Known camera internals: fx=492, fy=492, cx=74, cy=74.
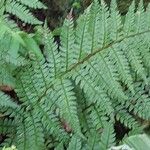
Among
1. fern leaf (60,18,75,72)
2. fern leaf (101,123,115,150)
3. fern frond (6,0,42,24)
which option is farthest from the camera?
fern frond (6,0,42,24)

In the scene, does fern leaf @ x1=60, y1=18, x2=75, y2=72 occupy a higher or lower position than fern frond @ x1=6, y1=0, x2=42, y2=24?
lower

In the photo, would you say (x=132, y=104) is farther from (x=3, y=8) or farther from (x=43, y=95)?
(x=3, y=8)

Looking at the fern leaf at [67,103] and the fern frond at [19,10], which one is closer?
the fern leaf at [67,103]

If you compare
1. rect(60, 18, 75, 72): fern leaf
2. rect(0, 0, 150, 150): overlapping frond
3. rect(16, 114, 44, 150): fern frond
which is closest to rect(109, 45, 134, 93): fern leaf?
rect(0, 0, 150, 150): overlapping frond

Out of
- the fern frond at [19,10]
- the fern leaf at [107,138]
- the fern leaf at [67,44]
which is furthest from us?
the fern frond at [19,10]

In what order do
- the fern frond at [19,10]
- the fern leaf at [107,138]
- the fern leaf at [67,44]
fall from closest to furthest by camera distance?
the fern leaf at [107,138] < the fern leaf at [67,44] < the fern frond at [19,10]

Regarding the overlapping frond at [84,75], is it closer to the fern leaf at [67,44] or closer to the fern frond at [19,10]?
the fern leaf at [67,44]

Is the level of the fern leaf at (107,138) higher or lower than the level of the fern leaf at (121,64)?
lower

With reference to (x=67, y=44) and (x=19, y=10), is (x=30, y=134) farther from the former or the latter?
(x=19, y=10)

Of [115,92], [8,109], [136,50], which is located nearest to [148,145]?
[115,92]

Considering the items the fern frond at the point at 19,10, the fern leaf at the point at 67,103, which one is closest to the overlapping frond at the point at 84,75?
the fern leaf at the point at 67,103

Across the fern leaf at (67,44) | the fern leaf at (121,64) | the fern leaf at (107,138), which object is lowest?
the fern leaf at (107,138)

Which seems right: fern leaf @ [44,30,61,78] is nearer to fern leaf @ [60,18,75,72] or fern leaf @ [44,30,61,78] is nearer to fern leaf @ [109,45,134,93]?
fern leaf @ [60,18,75,72]

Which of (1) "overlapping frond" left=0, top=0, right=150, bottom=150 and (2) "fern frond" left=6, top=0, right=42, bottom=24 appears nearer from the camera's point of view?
(1) "overlapping frond" left=0, top=0, right=150, bottom=150
